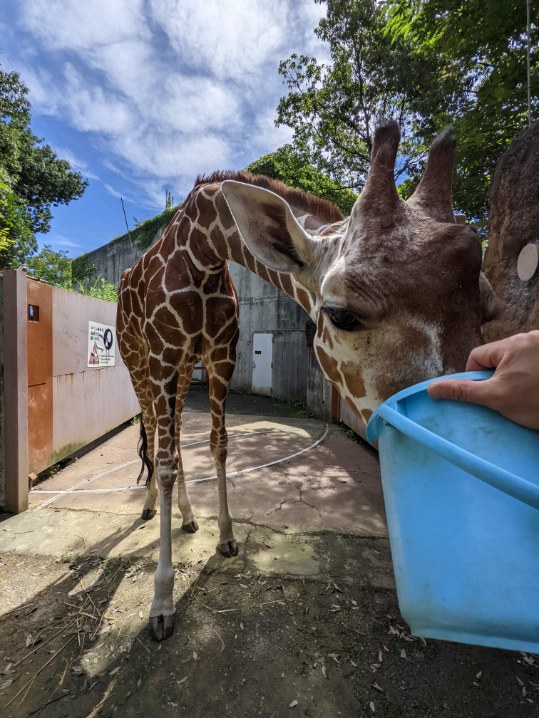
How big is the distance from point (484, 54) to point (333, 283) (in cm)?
609

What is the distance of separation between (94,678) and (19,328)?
3033 millimetres

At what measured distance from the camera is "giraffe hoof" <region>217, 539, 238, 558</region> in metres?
2.70

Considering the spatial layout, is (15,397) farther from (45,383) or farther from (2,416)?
(45,383)

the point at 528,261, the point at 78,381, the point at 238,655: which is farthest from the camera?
the point at 78,381

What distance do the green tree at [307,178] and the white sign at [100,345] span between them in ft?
23.5

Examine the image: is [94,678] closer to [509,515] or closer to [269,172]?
[509,515]

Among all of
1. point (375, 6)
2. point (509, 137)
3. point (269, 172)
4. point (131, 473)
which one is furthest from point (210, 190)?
point (269, 172)

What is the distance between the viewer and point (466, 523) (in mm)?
664

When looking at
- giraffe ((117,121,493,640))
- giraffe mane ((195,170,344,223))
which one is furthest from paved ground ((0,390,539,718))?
giraffe mane ((195,170,344,223))

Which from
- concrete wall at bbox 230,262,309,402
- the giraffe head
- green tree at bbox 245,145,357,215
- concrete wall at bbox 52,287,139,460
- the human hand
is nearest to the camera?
the human hand

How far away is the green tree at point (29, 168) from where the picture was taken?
497 inches

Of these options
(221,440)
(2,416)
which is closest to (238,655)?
(221,440)

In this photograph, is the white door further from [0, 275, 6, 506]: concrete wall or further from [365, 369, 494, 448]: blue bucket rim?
[365, 369, 494, 448]: blue bucket rim

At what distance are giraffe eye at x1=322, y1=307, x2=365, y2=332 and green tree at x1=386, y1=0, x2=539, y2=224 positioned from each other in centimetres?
475
